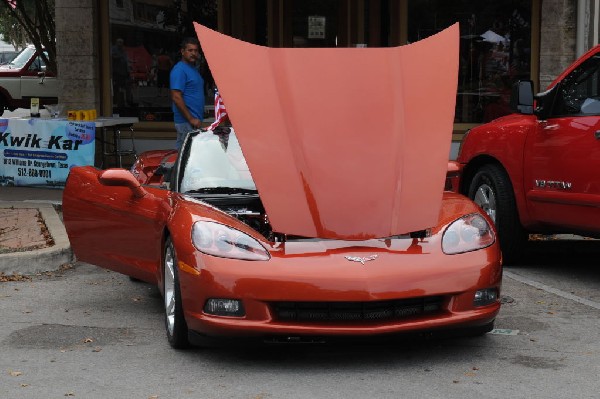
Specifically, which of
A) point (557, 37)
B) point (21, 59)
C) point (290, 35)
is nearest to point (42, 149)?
point (290, 35)

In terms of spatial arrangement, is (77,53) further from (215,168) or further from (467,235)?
(467,235)

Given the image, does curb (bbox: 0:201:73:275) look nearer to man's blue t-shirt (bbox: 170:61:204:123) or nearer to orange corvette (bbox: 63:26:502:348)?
orange corvette (bbox: 63:26:502:348)

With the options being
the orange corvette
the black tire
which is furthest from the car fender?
the black tire

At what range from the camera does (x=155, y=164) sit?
8.10m

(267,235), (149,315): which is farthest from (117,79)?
(267,235)

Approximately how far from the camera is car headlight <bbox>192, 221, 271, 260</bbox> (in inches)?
221

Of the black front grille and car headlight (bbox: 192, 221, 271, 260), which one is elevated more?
car headlight (bbox: 192, 221, 271, 260)

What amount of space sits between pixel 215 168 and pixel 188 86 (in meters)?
4.86

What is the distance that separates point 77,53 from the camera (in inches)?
622

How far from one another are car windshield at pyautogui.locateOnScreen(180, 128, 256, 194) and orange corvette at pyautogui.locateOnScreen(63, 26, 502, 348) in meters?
0.01

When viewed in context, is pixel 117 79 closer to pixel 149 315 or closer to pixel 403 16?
pixel 403 16

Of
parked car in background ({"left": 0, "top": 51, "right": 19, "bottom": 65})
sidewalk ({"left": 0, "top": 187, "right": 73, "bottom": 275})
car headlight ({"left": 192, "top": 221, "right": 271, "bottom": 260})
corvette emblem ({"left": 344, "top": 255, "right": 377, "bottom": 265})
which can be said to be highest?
parked car in background ({"left": 0, "top": 51, "right": 19, "bottom": 65})

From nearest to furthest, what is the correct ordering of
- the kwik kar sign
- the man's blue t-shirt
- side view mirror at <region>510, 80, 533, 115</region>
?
1. side view mirror at <region>510, 80, 533, 115</region>
2. the man's blue t-shirt
3. the kwik kar sign

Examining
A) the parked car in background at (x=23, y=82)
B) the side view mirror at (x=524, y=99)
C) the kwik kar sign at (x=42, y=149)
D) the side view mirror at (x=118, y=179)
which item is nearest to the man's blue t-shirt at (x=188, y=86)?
the kwik kar sign at (x=42, y=149)
